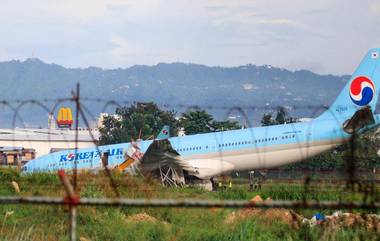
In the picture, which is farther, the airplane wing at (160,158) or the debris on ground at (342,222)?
the airplane wing at (160,158)

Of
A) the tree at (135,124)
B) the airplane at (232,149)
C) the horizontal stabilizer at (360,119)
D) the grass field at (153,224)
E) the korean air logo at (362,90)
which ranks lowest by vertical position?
the grass field at (153,224)

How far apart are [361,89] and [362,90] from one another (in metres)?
0.07

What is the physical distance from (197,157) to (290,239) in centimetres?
2598

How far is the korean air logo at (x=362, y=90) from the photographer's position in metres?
34.1

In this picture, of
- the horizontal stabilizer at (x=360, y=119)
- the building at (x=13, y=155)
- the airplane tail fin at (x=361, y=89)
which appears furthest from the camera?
the building at (x=13, y=155)

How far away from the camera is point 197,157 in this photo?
1439 inches

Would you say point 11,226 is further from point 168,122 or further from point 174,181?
point 168,122

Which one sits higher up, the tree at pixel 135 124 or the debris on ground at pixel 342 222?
the tree at pixel 135 124

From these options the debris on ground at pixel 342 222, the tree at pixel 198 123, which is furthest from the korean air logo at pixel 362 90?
the debris on ground at pixel 342 222

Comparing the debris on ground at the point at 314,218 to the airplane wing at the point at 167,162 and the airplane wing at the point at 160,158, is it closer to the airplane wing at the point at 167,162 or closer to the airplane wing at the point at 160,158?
the airplane wing at the point at 167,162

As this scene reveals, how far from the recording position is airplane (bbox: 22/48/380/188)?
3388 centimetres

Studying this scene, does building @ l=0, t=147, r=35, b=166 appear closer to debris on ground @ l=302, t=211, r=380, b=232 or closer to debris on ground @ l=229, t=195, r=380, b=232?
debris on ground @ l=229, t=195, r=380, b=232

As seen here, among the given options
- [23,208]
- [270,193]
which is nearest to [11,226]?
[23,208]

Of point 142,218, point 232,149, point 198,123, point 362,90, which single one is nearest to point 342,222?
point 142,218
